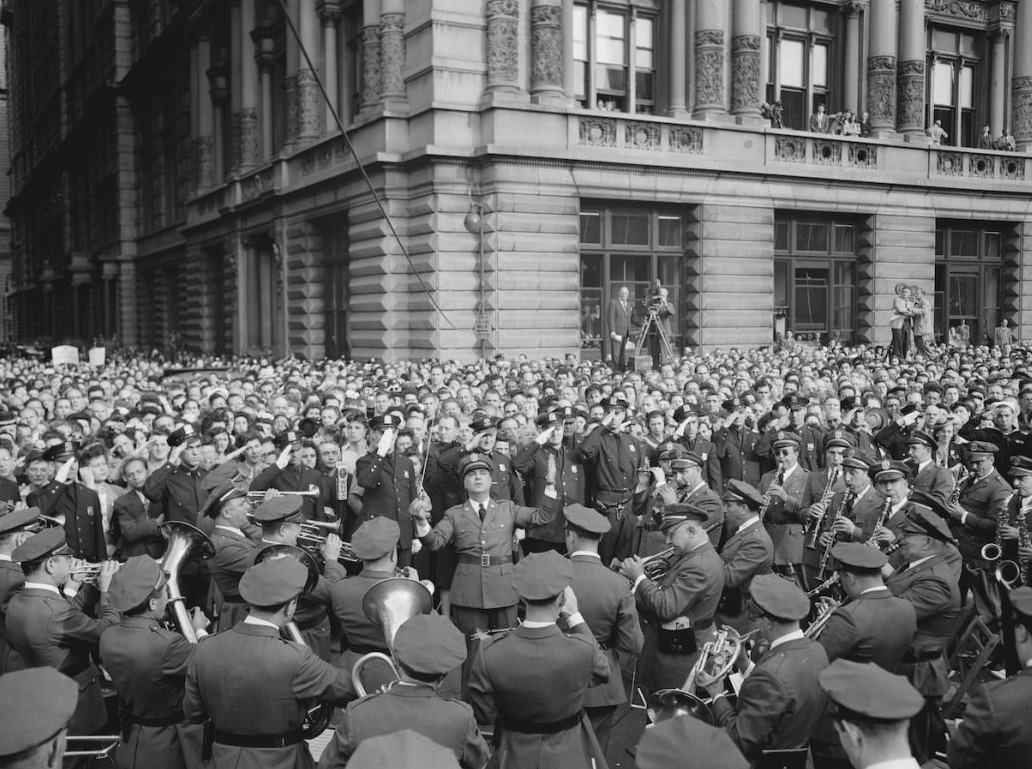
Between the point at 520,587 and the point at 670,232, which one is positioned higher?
the point at 670,232

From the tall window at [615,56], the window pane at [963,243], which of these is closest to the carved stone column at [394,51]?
the tall window at [615,56]

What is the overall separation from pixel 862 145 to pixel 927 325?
7128 millimetres

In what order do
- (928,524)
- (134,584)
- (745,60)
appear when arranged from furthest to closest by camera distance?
(745,60) < (928,524) < (134,584)

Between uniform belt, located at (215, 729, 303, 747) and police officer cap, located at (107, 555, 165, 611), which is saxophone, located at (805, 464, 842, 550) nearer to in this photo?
uniform belt, located at (215, 729, 303, 747)

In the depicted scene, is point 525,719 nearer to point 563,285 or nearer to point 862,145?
point 563,285

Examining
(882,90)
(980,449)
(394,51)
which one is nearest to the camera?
(980,449)

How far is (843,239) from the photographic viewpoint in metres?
30.8

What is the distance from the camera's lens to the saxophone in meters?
8.76

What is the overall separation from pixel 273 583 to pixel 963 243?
33.5 metres

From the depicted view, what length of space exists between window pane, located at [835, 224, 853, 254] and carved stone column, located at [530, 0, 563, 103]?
11.3 m

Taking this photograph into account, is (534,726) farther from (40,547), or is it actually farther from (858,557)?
(40,547)

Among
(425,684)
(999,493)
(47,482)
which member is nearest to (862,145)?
(999,493)

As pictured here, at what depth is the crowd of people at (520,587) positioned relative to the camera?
4.34m

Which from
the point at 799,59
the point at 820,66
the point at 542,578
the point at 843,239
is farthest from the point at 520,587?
the point at 820,66
